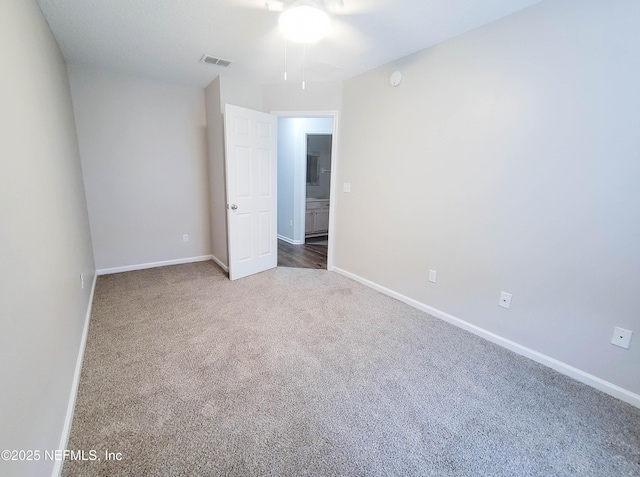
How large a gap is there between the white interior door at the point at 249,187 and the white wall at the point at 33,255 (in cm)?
142

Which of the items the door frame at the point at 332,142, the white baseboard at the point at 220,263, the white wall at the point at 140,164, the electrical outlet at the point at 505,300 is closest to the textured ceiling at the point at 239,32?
the white wall at the point at 140,164

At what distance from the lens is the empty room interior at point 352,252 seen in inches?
50.8

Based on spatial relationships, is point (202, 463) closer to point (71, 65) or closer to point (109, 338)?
point (109, 338)

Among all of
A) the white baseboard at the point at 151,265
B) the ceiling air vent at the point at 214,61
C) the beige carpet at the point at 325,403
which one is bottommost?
the beige carpet at the point at 325,403

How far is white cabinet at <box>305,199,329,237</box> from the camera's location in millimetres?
5707

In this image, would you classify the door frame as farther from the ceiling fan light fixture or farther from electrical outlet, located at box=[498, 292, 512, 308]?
electrical outlet, located at box=[498, 292, 512, 308]

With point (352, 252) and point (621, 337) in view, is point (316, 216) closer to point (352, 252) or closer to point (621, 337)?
point (352, 252)

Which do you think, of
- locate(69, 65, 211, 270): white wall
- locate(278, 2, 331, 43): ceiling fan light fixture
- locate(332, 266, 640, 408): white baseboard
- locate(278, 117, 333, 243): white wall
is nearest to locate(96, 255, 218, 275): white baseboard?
locate(69, 65, 211, 270): white wall

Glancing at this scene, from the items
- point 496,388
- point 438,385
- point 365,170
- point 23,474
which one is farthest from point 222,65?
point 496,388

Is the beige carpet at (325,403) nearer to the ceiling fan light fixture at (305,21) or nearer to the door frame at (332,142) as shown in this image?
the door frame at (332,142)

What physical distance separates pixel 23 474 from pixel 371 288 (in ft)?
9.20

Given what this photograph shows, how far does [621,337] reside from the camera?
1661 mm

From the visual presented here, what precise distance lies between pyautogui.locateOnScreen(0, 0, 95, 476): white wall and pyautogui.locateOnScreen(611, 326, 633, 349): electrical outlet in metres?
2.80

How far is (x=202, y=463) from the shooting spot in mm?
1233
